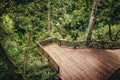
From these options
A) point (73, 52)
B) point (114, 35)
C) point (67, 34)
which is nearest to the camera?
point (73, 52)

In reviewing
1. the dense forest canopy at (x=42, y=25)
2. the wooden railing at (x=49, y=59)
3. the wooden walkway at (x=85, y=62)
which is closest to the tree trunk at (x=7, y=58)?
the dense forest canopy at (x=42, y=25)

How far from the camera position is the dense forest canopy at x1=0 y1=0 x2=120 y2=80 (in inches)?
532

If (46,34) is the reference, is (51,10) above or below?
above

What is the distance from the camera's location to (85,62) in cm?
1498

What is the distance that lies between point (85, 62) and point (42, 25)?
12.9 metres

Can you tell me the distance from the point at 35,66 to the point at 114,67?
639 cm

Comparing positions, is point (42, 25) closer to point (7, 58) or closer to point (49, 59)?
point (49, 59)

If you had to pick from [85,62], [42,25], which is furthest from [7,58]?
[42,25]

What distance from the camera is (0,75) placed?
12.3m

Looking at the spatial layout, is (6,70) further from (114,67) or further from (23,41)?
(23,41)

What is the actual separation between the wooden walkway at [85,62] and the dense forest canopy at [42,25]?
1.40 meters

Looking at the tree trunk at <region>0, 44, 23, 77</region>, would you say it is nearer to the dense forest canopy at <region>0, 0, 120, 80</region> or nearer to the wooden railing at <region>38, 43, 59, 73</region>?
the dense forest canopy at <region>0, 0, 120, 80</region>

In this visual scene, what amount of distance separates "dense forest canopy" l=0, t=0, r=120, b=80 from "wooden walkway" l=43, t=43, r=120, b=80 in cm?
140

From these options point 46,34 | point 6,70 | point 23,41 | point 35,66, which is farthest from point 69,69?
point 23,41
